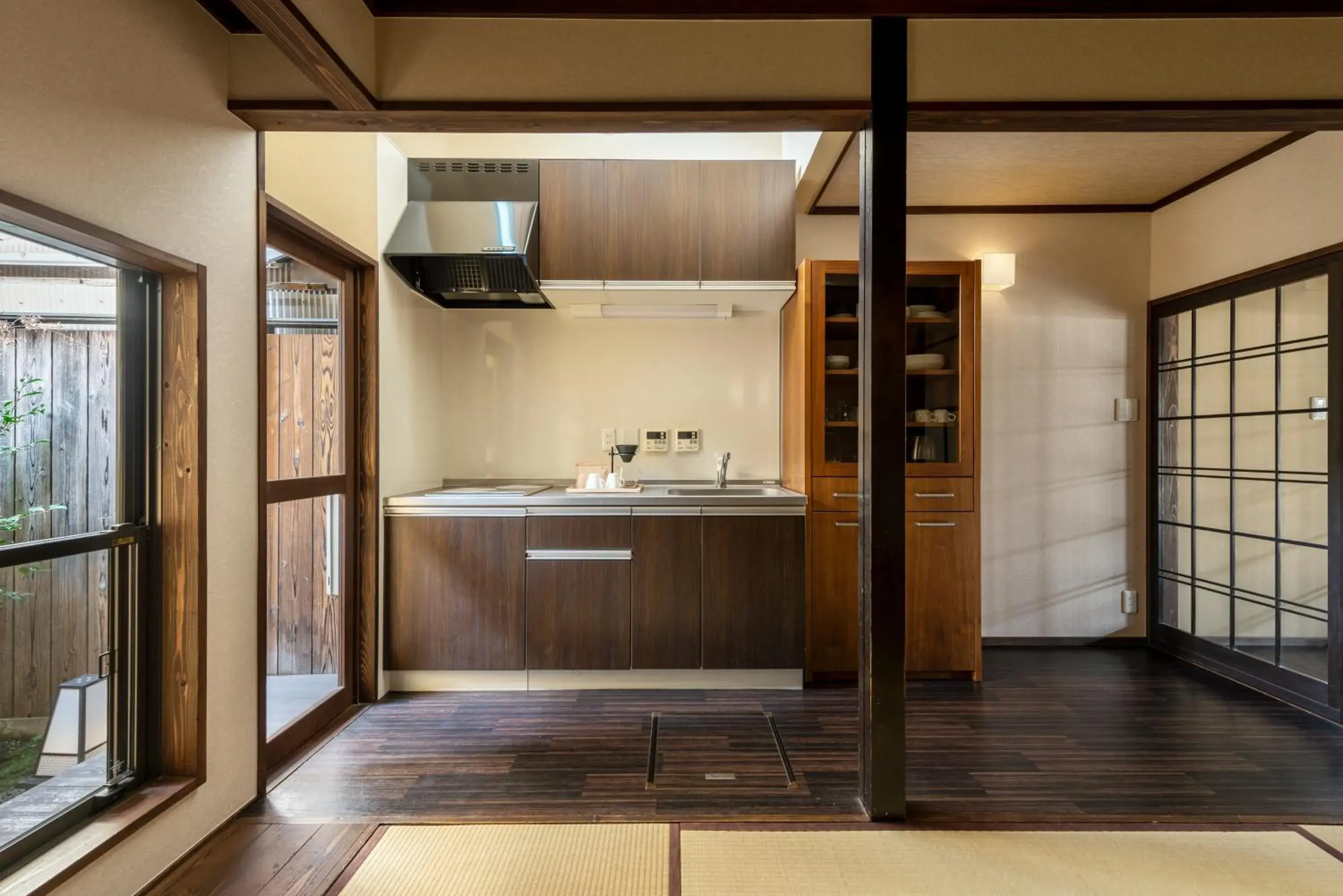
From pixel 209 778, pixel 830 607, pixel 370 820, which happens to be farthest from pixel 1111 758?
pixel 209 778

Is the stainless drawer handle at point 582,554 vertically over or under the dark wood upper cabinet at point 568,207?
under

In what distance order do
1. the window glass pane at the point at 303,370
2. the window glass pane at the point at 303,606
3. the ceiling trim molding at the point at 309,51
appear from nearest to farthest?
the ceiling trim molding at the point at 309,51, the window glass pane at the point at 303,370, the window glass pane at the point at 303,606

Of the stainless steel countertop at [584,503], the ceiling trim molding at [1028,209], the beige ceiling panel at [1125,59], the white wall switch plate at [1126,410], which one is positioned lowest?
the stainless steel countertop at [584,503]

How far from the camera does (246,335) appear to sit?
211 centimetres

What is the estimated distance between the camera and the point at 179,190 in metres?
1.81

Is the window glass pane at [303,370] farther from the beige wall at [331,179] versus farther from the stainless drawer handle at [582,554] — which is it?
the stainless drawer handle at [582,554]

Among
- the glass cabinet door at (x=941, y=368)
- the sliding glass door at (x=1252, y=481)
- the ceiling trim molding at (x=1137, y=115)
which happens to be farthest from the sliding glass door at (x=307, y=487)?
the sliding glass door at (x=1252, y=481)

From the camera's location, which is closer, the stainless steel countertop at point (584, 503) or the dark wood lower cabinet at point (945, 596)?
the stainless steel countertop at point (584, 503)

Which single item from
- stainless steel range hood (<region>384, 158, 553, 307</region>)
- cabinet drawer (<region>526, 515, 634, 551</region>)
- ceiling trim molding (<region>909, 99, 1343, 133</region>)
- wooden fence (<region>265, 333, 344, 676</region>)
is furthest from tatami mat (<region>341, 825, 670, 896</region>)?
stainless steel range hood (<region>384, 158, 553, 307</region>)

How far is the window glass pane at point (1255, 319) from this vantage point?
10.4 feet

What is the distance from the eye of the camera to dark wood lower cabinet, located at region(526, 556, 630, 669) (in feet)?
10.2

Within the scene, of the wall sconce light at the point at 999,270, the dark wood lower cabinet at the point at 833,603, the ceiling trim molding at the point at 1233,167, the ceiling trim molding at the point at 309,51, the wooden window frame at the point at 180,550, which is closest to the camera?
the ceiling trim molding at the point at 309,51

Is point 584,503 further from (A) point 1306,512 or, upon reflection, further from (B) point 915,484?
(A) point 1306,512

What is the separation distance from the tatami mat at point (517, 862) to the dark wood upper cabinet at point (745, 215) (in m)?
2.45
